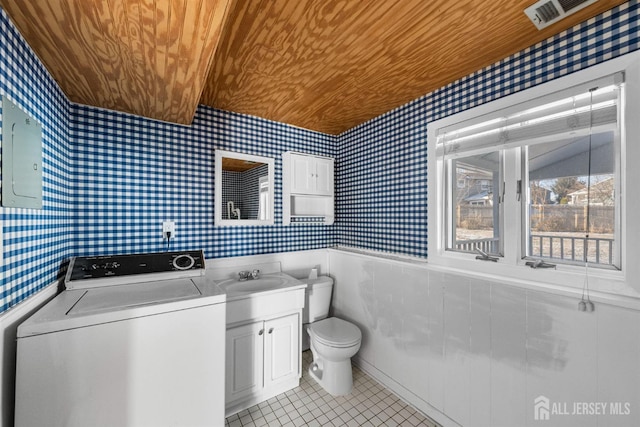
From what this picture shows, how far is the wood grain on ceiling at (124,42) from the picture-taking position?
89cm

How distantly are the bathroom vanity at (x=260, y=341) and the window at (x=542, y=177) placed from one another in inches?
51.1

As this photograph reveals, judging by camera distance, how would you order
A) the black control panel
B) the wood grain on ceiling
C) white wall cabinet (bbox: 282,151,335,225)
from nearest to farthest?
the wood grain on ceiling, the black control panel, white wall cabinet (bbox: 282,151,335,225)

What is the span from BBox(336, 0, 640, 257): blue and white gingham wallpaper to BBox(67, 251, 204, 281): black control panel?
149 centimetres

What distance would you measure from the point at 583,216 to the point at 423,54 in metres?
1.20

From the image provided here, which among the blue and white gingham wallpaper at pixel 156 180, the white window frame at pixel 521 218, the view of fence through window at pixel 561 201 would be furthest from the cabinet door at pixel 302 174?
the view of fence through window at pixel 561 201

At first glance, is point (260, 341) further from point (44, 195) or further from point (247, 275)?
point (44, 195)

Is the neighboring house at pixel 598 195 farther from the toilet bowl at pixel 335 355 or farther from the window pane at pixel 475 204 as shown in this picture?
the toilet bowl at pixel 335 355

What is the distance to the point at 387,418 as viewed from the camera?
5.68 ft

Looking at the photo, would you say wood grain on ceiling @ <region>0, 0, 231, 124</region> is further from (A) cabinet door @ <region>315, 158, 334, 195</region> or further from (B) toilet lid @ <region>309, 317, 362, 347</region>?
(B) toilet lid @ <region>309, 317, 362, 347</region>

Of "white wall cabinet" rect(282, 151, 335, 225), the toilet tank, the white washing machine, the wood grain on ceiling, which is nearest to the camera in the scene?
the wood grain on ceiling

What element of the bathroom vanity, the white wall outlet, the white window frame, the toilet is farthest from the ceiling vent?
the white wall outlet

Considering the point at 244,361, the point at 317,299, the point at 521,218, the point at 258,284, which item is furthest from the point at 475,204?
the point at 244,361

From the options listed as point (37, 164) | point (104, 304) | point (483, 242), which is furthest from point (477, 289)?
point (37, 164)

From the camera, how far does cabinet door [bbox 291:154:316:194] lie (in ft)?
8.18
